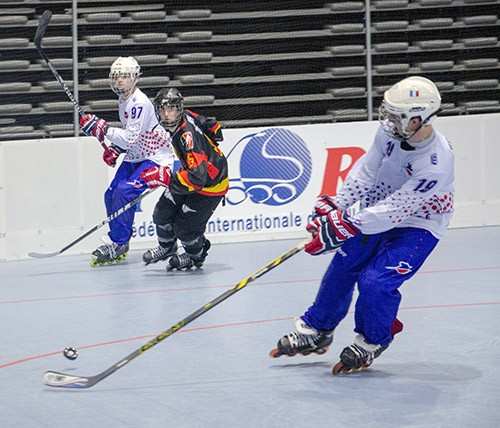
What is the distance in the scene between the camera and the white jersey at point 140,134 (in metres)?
8.89

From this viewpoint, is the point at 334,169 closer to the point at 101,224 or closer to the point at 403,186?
the point at 101,224

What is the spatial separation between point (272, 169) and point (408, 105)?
4758 mm

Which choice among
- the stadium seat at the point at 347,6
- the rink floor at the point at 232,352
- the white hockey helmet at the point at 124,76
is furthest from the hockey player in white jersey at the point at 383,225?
the stadium seat at the point at 347,6

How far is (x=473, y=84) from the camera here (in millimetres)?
12047

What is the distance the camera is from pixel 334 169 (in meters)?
9.98

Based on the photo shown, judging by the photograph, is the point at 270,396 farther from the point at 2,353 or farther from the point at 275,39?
the point at 275,39

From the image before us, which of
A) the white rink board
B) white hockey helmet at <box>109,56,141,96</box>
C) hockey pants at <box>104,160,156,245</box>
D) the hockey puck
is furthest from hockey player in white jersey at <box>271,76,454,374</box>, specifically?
A: the white rink board

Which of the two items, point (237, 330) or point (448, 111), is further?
point (448, 111)

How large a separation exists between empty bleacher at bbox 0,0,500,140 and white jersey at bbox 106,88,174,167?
2065mm

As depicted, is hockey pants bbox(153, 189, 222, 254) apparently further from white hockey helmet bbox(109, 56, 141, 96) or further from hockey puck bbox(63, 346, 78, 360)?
hockey puck bbox(63, 346, 78, 360)

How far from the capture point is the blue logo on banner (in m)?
9.79

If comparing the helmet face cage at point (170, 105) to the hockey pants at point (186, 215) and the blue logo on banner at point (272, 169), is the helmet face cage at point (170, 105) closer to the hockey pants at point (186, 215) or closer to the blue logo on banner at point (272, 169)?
the hockey pants at point (186, 215)

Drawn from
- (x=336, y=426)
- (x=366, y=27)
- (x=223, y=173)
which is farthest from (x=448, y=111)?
(x=336, y=426)

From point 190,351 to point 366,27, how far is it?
18.5ft
